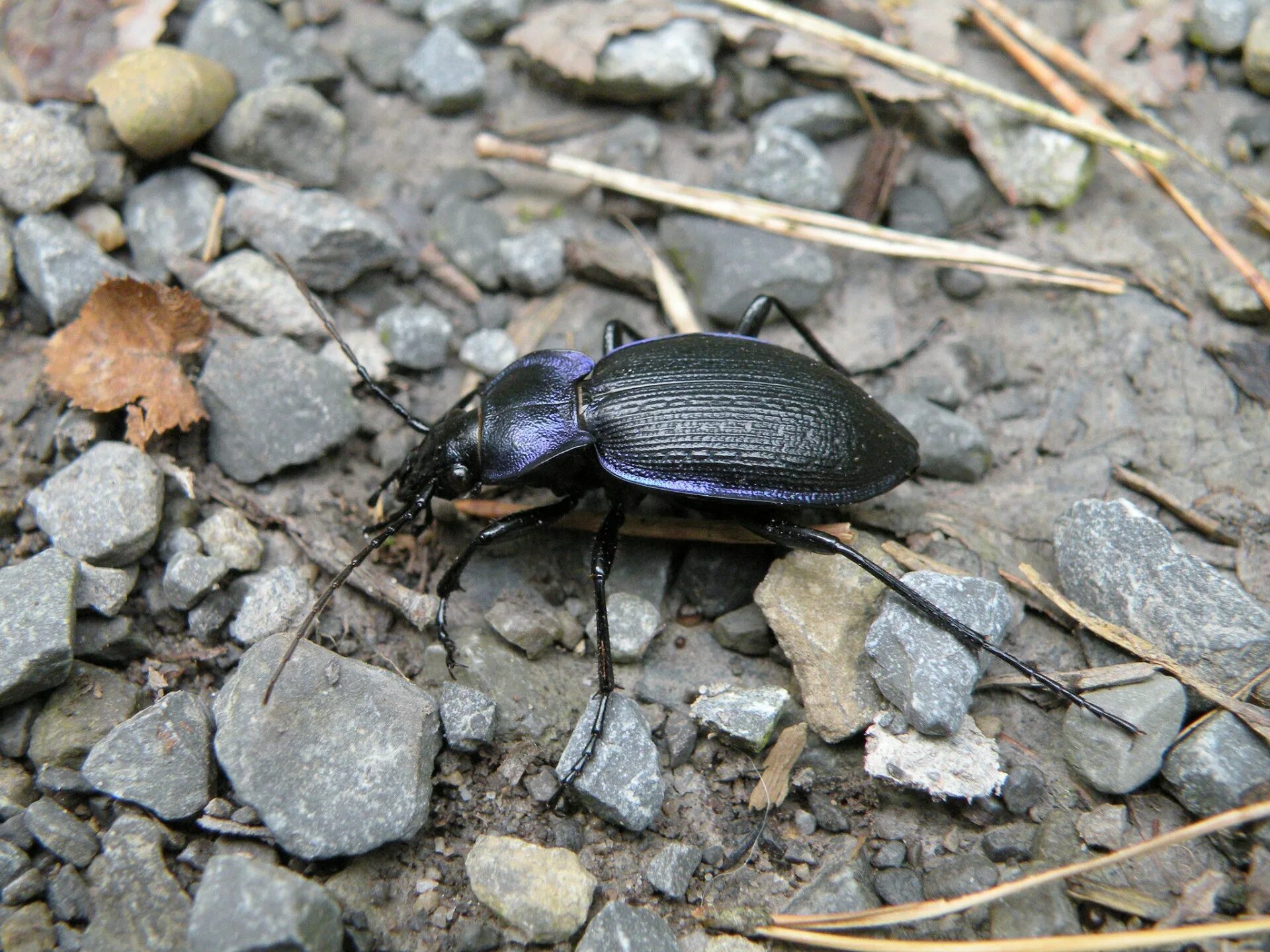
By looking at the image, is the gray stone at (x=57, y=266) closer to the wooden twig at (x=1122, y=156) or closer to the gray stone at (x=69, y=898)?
the gray stone at (x=69, y=898)

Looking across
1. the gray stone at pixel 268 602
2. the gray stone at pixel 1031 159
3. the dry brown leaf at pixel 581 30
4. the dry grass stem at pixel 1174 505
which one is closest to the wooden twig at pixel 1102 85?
the gray stone at pixel 1031 159

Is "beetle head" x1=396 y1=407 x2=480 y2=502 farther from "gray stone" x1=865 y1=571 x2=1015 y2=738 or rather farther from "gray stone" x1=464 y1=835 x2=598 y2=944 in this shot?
"gray stone" x1=865 y1=571 x2=1015 y2=738

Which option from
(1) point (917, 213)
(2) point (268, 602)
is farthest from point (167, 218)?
(1) point (917, 213)

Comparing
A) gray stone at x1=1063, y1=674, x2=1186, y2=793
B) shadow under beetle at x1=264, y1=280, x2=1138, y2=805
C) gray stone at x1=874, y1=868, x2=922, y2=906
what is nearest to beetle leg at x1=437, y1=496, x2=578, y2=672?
shadow under beetle at x1=264, y1=280, x2=1138, y2=805

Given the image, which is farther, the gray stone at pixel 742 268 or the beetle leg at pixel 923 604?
the gray stone at pixel 742 268

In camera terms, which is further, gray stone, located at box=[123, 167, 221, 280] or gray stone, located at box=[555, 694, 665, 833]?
gray stone, located at box=[123, 167, 221, 280]
